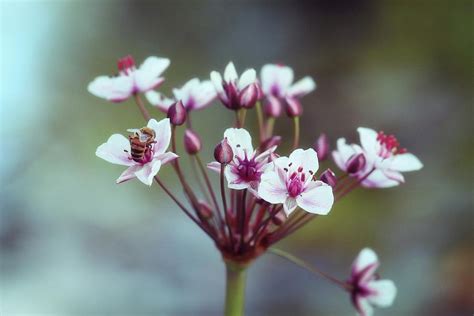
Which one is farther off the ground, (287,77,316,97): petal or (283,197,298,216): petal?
(287,77,316,97): petal

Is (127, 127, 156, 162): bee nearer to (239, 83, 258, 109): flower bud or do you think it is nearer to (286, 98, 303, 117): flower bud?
(239, 83, 258, 109): flower bud

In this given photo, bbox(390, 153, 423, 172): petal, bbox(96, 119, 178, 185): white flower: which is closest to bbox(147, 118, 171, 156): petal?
bbox(96, 119, 178, 185): white flower

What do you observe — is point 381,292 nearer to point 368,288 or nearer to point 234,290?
point 368,288

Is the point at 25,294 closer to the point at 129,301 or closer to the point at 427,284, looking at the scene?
the point at 129,301

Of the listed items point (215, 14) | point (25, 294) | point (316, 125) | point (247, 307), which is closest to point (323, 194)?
point (247, 307)

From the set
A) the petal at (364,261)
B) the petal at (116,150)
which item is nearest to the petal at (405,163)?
the petal at (364,261)

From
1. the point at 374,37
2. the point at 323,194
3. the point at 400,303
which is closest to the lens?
the point at 323,194

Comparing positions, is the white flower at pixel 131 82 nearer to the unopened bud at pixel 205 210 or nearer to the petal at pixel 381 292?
the unopened bud at pixel 205 210

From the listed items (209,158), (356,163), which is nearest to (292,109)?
(356,163)
